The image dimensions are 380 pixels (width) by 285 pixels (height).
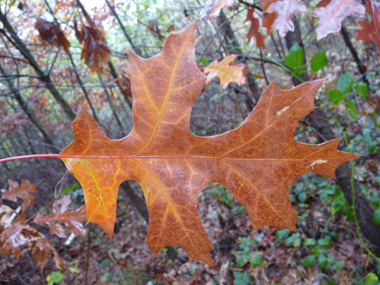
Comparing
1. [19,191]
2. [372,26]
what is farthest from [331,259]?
[19,191]

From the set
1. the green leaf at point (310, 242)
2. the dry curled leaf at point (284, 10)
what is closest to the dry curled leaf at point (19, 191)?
the dry curled leaf at point (284, 10)

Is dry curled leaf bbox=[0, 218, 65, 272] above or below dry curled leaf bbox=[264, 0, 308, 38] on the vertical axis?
below

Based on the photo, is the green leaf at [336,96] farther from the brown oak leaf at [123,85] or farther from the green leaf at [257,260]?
the green leaf at [257,260]

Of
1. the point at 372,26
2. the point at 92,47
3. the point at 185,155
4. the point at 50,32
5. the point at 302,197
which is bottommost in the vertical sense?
the point at 302,197

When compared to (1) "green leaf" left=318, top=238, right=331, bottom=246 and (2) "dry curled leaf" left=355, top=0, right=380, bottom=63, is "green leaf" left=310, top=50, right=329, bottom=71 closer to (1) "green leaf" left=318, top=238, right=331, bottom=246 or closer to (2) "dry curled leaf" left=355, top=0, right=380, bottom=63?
(2) "dry curled leaf" left=355, top=0, right=380, bottom=63

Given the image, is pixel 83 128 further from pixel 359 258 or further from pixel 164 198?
pixel 359 258

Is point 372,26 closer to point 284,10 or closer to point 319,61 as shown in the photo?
point 284,10

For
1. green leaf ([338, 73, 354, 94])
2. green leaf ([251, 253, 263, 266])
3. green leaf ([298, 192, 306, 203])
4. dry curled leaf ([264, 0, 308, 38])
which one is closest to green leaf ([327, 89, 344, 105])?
green leaf ([338, 73, 354, 94])
